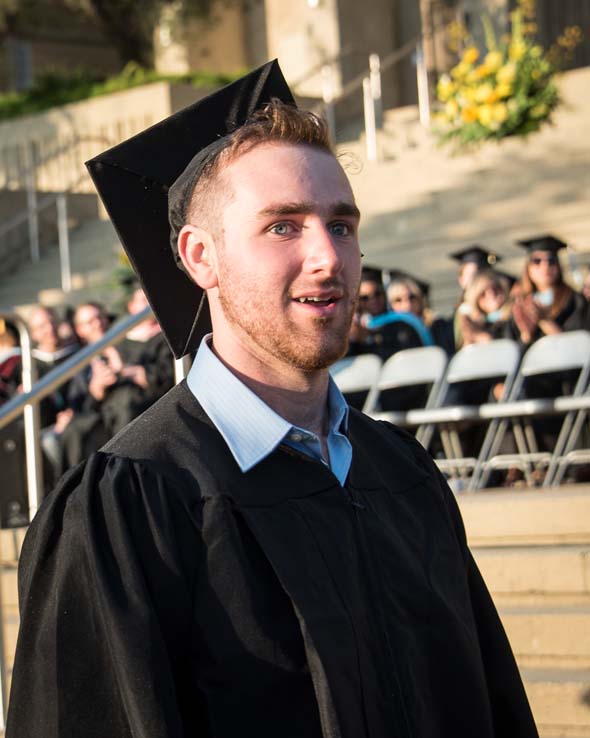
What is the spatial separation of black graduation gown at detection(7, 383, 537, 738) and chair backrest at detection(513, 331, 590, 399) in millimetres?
5446

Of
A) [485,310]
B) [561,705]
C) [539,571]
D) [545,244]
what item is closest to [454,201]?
[545,244]

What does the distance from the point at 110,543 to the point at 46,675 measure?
0.21 m

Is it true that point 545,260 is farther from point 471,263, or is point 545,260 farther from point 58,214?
point 58,214

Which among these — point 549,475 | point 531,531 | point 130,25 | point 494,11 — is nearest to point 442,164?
point 494,11

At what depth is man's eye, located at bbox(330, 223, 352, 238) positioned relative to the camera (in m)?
2.04

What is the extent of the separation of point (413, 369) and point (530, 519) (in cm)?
274

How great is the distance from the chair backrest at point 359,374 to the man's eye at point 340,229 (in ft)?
19.5

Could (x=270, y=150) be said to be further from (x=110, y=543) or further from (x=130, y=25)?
(x=130, y=25)

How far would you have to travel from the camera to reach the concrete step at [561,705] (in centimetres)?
434

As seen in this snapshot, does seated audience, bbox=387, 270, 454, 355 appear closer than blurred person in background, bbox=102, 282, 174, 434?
No

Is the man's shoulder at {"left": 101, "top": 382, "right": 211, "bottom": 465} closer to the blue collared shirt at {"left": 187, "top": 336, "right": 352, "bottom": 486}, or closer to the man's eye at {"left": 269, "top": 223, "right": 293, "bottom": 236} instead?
the blue collared shirt at {"left": 187, "top": 336, "right": 352, "bottom": 486}

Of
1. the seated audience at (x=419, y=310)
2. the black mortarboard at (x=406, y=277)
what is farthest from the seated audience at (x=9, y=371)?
the black mortarboard at (x=406, y=277)

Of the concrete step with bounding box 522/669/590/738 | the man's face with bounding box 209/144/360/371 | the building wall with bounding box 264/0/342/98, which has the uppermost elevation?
the building wall with bounding box 264/0/342/98

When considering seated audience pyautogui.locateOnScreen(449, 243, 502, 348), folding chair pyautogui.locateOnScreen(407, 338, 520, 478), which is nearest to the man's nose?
folding chair pyautogui.locateOnScreen(407, 338, 520, 478)
